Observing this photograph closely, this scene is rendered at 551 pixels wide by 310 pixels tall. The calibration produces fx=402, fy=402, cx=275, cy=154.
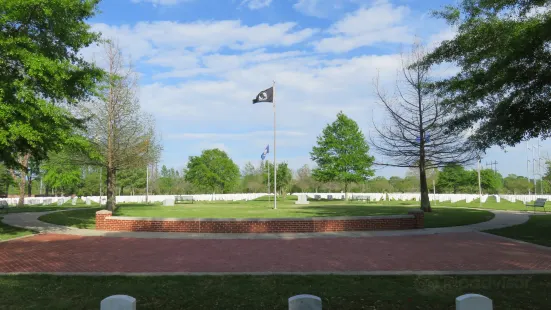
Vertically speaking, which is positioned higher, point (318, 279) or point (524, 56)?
point (524, 56)

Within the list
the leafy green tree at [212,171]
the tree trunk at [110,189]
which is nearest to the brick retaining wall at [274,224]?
the tree trunk at [110,189]

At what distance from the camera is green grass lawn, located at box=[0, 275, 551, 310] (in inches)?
216

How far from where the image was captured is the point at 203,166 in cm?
6322

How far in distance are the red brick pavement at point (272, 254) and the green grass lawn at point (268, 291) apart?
3.47 ft

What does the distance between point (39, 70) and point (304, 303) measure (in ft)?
38.4

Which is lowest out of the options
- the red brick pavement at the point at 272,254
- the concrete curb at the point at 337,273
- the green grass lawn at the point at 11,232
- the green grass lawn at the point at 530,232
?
the green grass lawn at the point at 530,232

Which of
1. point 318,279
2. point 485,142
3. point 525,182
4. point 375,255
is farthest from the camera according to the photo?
point 525,182

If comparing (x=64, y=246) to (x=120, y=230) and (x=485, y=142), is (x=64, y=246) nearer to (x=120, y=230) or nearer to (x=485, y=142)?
(x=120, y=230)

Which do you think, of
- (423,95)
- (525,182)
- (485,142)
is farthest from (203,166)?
(525,182)

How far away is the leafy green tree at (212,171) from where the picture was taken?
63556mm

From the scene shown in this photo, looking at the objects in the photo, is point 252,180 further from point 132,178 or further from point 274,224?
point 274,224

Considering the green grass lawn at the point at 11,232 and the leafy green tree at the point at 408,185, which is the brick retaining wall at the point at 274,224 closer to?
the green grass lawn at the point at 11,232

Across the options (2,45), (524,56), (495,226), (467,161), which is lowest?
(495,226)

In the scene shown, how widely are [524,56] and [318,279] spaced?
7.46 m
